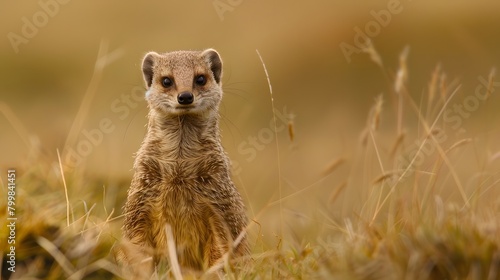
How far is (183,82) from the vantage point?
8461mm

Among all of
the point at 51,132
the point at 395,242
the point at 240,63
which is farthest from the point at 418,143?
the point at 240,63

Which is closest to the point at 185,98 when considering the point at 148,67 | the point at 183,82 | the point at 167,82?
the point at 183,82

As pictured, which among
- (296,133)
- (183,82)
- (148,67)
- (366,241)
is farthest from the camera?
(296,133)

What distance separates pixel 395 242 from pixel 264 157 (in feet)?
33.1

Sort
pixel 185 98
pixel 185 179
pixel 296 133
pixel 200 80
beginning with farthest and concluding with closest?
1. pixel 296 133
2. pixel 200 80
3. pixel 185 179
4. pixel 185 98

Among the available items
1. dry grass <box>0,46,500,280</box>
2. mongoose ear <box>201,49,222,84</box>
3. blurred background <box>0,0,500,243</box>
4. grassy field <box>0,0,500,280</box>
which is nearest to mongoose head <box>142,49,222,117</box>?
mongoose ear <box>201,49,222,84</box>

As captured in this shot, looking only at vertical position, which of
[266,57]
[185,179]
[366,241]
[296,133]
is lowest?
[296,133]

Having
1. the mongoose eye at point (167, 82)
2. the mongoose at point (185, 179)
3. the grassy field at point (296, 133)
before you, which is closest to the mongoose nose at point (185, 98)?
the mongoose at point (185, 179)

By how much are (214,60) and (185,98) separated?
Answer: 39.9 inches

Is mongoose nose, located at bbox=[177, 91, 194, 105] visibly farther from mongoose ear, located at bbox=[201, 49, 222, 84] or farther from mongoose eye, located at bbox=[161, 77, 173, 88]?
mongoose ear, located at bbox=[201, 49, 222, 84]

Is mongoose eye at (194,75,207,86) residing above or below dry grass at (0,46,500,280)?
A: above

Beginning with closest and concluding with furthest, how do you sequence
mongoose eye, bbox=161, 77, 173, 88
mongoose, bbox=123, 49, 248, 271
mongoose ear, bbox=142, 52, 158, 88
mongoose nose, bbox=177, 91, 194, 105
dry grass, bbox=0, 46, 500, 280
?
dry grass, bbox=0, 46, 500, 280
mongoose nose, bbox=177, 91, 194, 105
mongoose, bbox=123, 49, 248, 271
mongoose eye, bbox=161, 77, 173, 88
mongoose ear, bbox=142, 52, 158, 88

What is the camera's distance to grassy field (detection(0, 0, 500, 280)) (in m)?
6.82

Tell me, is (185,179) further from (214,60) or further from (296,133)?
(296,133)
